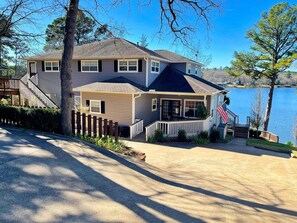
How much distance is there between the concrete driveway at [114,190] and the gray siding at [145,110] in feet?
27.2

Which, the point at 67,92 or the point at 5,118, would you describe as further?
the point at 5,118

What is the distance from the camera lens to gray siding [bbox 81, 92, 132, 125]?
15031 millimetres

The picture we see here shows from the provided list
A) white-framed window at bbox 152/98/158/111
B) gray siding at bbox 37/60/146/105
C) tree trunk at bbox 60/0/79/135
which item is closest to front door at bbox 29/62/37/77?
gray siding at bbox 37/60/146/105

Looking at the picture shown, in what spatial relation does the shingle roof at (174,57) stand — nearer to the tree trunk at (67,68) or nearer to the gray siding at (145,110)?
the gray siding at (145,110)

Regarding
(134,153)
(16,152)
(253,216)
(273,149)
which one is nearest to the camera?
(253,216)

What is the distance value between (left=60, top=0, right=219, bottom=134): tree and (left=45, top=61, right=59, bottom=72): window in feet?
41.9

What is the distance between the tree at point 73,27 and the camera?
856cm

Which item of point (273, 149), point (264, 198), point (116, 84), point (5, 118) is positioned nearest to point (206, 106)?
point (273, 149)

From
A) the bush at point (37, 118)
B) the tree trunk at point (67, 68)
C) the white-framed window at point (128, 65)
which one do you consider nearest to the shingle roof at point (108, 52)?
the white-framed window at point (128, 65)

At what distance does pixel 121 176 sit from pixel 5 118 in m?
7.81

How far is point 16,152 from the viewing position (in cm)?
616

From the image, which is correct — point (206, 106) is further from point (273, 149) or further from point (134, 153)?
point (134, 153)

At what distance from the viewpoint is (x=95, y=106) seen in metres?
16.1

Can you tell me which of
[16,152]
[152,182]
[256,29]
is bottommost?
[152,182]
